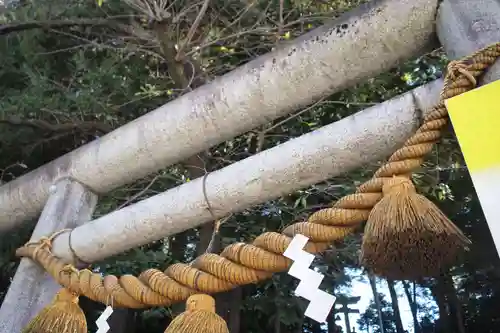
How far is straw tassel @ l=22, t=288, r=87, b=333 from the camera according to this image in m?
0.96

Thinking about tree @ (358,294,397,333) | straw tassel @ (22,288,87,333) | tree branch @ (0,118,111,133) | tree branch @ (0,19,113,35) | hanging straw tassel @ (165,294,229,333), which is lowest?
hanging straw tassel @ (165,294,229,333)

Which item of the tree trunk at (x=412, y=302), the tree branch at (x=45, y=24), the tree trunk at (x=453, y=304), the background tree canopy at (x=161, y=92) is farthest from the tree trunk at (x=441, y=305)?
the tree branch at (x=45, y=24)

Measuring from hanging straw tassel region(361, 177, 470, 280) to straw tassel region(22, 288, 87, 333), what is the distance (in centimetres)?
61

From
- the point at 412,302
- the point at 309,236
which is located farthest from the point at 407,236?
the point at 412,302

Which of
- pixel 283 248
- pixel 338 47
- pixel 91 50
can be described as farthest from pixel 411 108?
pixel 91 50

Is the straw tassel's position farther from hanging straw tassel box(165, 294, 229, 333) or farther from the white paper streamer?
the white paper streamer

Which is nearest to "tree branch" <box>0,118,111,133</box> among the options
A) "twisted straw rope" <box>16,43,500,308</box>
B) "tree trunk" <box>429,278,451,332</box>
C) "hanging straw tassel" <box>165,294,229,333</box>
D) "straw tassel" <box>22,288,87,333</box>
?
"straw tassel" <box>22,288,87,333</box>

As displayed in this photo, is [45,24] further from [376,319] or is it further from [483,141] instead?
[376,319]

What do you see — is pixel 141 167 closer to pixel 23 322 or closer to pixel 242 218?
pixel 23 322

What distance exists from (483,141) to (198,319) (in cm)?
49

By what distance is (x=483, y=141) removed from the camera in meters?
0.66

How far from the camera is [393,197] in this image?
70cm

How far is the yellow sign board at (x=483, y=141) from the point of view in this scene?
0.63 meters

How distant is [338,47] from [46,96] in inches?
58.1
